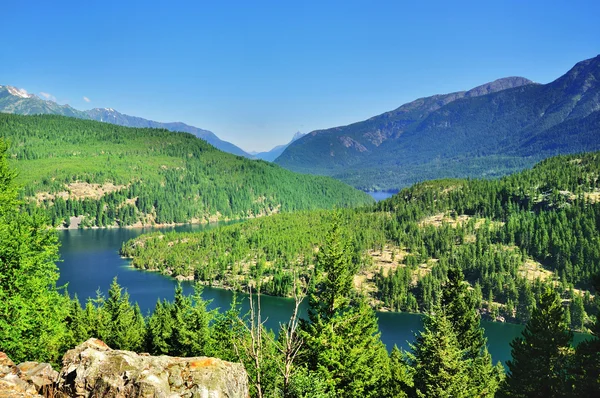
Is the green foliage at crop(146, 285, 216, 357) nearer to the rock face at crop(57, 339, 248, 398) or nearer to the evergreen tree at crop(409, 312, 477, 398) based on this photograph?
the evergreen tree at crop(409, 312, 477, 398)

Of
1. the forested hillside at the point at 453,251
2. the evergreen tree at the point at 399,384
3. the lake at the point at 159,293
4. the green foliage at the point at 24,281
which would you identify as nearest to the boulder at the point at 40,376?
the green foliage at the point at 24,281

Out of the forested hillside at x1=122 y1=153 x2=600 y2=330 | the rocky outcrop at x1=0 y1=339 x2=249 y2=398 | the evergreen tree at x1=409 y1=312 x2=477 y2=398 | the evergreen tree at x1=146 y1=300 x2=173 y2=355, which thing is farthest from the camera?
the forested hillside at x1=122 y1=153 x2=600 y2=330

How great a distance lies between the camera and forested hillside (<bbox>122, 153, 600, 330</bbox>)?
122 metres

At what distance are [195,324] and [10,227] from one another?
1938 centimetres

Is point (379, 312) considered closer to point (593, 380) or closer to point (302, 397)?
point (593, 380)

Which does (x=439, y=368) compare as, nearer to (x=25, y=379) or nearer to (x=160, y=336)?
(x=25, y=379)

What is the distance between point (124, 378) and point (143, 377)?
855 millimetres

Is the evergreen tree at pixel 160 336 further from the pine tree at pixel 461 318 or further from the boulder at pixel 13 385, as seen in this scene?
the pine tree at pixel 461 318

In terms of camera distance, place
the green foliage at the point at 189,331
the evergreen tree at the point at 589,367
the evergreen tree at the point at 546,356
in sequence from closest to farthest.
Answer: the evergreen tree at the point at 589,367 < the evergreen tree at the point at 546,356 < the green foliage at the point at 189,331

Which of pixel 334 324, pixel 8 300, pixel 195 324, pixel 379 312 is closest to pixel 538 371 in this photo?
pixel 334 324

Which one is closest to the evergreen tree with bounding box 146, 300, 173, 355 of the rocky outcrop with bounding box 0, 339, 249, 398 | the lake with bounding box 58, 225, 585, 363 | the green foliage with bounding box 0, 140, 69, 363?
the green foliage with bounding box 0, 140, 69, 363

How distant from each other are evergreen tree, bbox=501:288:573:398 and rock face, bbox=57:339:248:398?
28671 mm

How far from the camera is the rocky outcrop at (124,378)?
1659 cm

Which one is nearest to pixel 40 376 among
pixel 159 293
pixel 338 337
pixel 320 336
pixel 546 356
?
pixel 320 336
